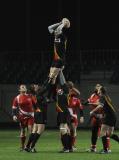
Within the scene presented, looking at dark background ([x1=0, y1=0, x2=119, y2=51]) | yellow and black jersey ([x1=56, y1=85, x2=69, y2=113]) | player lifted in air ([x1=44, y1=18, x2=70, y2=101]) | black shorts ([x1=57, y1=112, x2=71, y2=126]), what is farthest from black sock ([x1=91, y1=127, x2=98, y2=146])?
dark background ([x1=0, y1=0, x2=119, y2=51])

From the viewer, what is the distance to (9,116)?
118 ft

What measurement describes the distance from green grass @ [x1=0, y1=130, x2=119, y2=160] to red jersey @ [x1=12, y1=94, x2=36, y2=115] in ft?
3.79

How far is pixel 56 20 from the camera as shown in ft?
132

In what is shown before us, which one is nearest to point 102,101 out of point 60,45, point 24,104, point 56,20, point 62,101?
point 62,101

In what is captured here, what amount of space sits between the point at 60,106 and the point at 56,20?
2028 cm

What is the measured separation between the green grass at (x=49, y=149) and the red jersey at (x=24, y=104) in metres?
1.15

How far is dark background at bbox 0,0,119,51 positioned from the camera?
40062mm

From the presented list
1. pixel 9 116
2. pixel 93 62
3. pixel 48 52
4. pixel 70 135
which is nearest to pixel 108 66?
pixel 93 62

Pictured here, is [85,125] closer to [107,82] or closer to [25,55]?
[107,82]

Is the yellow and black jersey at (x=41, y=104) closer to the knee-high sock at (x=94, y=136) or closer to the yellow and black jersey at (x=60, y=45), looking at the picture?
the knee-high sock at (x=94, y=136)

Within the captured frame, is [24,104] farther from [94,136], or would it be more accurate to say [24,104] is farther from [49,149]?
[94,136]

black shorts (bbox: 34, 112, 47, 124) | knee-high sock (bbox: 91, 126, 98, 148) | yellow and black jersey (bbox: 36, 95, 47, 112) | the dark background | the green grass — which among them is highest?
the dark background

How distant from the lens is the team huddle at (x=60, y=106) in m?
18.0

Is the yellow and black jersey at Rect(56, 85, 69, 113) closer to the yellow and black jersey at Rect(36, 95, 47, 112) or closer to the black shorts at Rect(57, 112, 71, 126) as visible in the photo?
the black shorts at Rect(57, 112, 71, 126)
